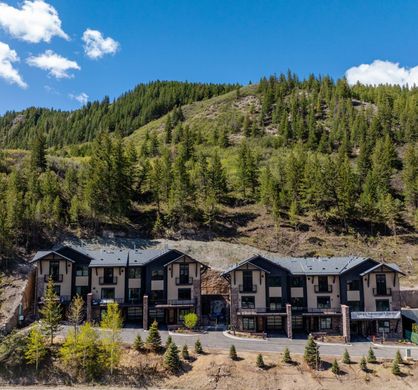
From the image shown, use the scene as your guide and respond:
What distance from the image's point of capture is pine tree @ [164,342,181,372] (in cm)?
3825

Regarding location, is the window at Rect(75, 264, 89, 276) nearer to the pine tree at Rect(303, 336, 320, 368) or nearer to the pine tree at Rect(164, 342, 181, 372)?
the pine tree at Rect(164, 342, 181, 372)

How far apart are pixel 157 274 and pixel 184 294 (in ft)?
14.5

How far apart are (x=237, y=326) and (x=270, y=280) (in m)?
7.22

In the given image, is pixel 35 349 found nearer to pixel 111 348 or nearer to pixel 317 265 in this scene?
pixel 111 348

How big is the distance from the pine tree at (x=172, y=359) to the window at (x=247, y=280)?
14.7m

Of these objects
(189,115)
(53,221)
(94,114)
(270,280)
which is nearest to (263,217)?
(270,280)

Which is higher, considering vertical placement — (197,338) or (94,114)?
(94,114)

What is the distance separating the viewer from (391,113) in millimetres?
130000

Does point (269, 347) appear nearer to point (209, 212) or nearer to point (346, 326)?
point (346, 326)

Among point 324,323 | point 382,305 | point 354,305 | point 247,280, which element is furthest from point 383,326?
point 247,280

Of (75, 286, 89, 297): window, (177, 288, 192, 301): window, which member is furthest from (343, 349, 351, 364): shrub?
(75, 286, 89, 297): window

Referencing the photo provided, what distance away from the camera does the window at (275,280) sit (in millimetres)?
50812

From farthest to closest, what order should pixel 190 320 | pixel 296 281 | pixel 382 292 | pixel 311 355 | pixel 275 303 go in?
pixel 296 281 → pixel 275 303 → pixel 382 292 → pixel 190 320 → pixel 311 355

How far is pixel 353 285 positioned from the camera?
166ft
